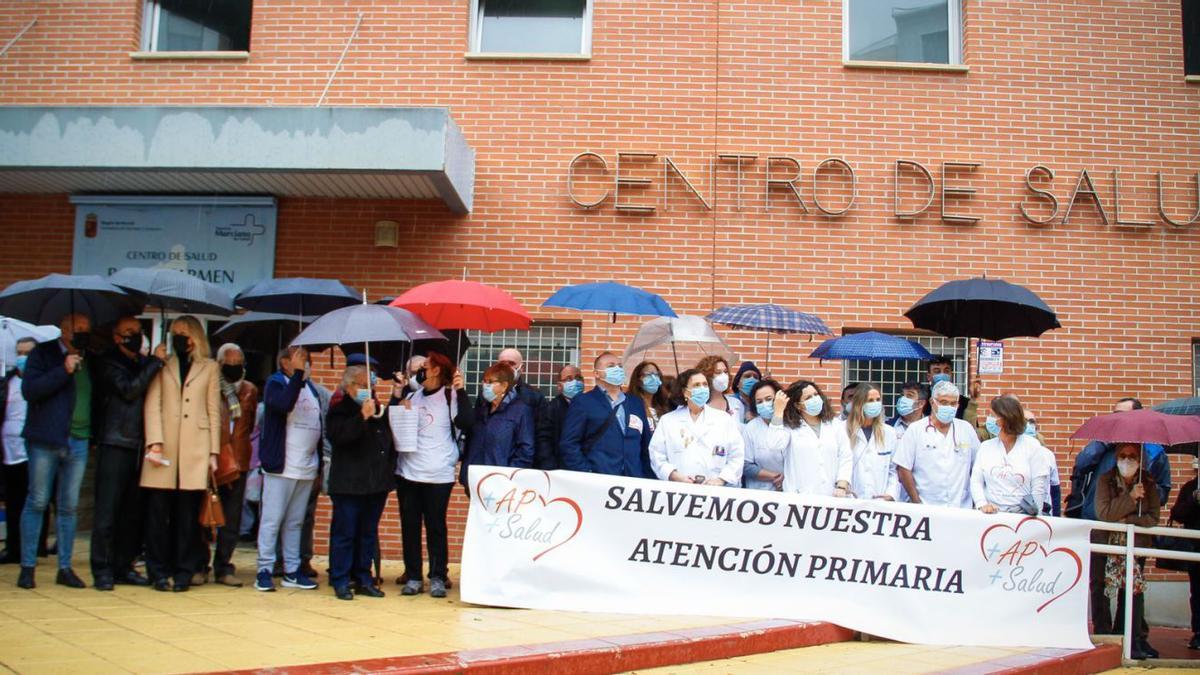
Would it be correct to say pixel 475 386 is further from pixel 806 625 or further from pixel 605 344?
pixel 806 625

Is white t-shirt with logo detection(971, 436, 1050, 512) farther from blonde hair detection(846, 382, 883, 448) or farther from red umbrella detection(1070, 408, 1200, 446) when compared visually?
blonde hair detection(846, 382, 883, 448)

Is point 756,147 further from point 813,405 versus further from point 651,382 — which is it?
point 813,405

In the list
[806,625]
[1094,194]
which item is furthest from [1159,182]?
[806,625]

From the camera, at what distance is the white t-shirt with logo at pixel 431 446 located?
307 inches

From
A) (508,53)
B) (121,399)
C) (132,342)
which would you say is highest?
(508,53)

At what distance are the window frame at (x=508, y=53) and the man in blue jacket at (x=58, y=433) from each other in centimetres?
525

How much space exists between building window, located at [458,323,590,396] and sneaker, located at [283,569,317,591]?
132 inches

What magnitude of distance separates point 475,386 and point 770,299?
126 inches

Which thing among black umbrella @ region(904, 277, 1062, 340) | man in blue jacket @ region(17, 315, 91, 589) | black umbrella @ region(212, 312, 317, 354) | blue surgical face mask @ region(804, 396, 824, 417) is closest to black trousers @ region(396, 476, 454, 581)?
black umbrella @ region(212, 312, 317, 354)

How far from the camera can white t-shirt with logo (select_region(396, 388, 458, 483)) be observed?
779 centimetres

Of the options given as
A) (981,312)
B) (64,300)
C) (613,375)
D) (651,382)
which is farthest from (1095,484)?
(64,300)

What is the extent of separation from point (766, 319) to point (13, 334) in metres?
6.64

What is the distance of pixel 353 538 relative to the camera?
7.68 meters

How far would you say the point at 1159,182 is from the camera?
10922 millimetres
